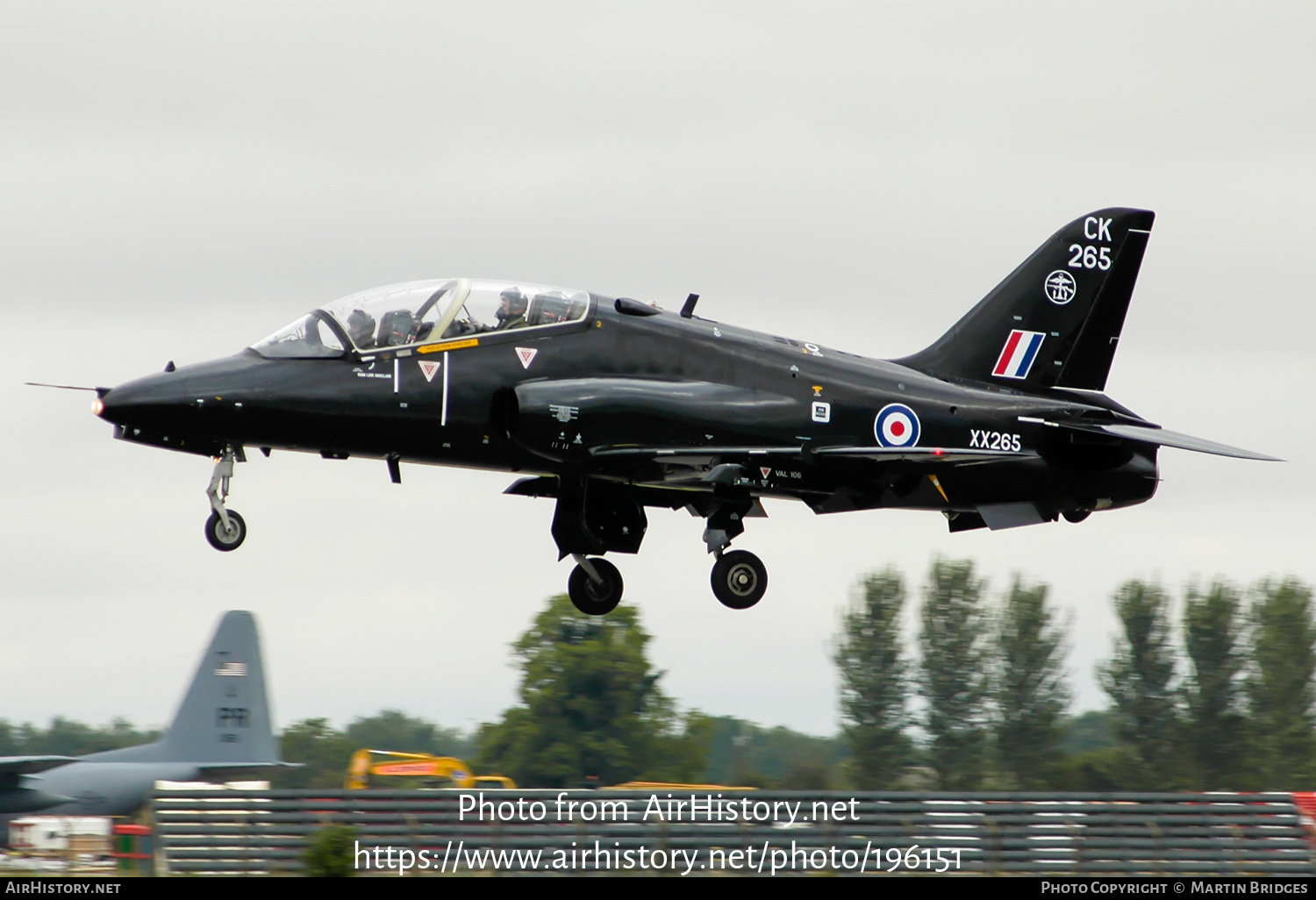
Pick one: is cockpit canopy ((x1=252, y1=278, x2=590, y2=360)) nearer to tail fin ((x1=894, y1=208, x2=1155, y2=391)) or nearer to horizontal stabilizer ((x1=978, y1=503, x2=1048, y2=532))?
tail fin ((x1=894, y1=208, x2=1155, y2=391))

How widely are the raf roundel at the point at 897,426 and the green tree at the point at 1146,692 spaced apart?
30.4 metres

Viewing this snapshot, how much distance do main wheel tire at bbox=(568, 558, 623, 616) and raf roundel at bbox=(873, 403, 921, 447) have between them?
13.1 ft

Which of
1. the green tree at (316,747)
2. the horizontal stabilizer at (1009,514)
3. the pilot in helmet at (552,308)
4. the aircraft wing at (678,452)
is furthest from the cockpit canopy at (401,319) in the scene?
the green tree at (316,747)

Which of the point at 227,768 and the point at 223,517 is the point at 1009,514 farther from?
the point at 227,768

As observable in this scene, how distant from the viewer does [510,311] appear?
1888 centimetres

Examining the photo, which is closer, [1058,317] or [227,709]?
[1058,317]

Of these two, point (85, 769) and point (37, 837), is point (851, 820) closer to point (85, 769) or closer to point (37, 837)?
point (37, 837)

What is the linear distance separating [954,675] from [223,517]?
3896 cm

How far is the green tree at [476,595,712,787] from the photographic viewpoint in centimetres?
5325

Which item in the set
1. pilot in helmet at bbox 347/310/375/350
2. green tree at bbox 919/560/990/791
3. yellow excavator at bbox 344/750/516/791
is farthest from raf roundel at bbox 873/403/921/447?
green tree at bbox 919/560/990/791

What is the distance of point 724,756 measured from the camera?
6594 cm

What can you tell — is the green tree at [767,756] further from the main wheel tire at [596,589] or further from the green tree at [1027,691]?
the main wheel tire at [596,589]

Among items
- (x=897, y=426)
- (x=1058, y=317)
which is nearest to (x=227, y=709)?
(x=897, y=426)
